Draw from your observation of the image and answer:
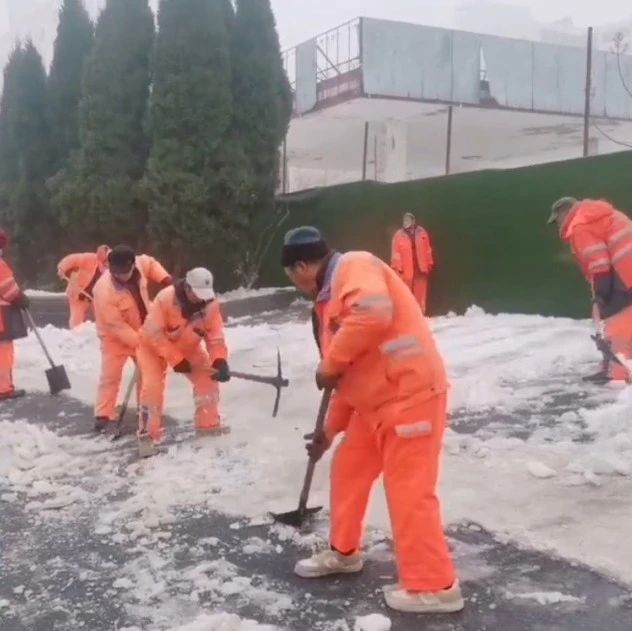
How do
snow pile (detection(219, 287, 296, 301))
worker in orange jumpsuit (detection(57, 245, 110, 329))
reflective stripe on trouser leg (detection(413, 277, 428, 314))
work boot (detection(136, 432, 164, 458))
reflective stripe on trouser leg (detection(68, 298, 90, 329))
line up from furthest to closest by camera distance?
snow pile (detection(219, 287, 296, 301))
reflective stripe on trouser leg (detection(413, 277, 428, 314))
reflective stripe on trouser leg (detection(68, 298, 90, 329))
worker in orange jumpsuit (detection(57, 245, 110, 329))
work boot (detection(136, 432, 164, 458))

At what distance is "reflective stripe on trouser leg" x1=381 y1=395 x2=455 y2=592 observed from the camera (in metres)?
3.52

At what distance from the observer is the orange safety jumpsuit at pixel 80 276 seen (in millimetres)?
11680

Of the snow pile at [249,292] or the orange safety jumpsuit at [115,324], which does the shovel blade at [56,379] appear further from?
the snow pile at [249,292]

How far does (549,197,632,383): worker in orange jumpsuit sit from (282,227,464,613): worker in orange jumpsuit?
11.9 ft

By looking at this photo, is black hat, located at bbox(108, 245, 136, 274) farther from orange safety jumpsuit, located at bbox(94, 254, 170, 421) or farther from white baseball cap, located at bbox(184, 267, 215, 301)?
white baseball cap, located at bbox(184, 267, 215, 301)

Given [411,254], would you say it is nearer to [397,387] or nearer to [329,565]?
[329,565]

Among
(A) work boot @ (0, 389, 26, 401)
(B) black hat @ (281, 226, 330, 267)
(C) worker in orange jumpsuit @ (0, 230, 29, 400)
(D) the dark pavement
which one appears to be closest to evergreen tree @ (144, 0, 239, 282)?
(C) worker in orange jumpsuit @ (0, 230, 29, 400)

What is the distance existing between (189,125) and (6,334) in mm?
7238

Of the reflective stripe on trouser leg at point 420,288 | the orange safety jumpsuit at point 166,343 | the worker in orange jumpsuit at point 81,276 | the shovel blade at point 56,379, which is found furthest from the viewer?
the reflective stripe on trouser leg at point 420,288

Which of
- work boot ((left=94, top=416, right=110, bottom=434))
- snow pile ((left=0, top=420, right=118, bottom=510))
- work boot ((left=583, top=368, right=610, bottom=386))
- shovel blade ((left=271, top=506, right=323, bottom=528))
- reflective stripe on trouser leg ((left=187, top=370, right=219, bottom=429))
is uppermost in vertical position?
work boot ((left=583, top=368, right=610, bottom=386))

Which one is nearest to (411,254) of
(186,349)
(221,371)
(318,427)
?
(186,349)

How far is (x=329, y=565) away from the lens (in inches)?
156

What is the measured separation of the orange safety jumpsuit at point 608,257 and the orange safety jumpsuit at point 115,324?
3439 millimetres

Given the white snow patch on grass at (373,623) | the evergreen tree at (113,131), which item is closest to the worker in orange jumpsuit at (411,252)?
the evergreen tree at (113,131)
